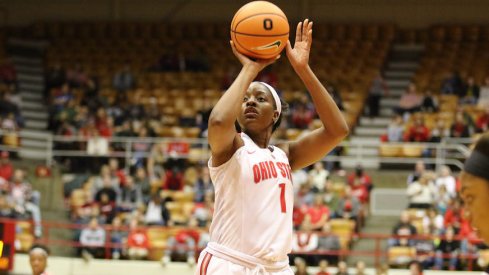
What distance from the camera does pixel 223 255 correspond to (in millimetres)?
4898

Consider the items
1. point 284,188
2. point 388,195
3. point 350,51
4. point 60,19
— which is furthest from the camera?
point 60,19

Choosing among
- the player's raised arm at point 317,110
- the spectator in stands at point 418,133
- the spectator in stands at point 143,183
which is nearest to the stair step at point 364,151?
the spectator in stands at point 418,133

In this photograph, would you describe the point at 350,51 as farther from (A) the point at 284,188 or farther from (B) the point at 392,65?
(A) the point at 284,188

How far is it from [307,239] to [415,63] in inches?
332

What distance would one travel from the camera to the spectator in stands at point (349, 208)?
1476 centimetres

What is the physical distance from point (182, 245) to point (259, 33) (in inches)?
388

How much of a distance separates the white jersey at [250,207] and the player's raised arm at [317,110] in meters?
0.43

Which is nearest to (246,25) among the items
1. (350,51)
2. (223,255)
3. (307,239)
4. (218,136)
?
(218,136)

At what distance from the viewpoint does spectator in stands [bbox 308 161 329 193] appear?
15.6 metres

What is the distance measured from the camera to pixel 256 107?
500 cm

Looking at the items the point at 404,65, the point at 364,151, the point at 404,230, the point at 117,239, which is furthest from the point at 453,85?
the point at 117,239

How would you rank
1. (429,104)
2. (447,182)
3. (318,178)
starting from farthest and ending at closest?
(429,104) < (318,178) < (447,182)

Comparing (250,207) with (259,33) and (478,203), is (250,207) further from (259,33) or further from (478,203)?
(478,203)


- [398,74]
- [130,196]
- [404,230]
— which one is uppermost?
[398,74]
